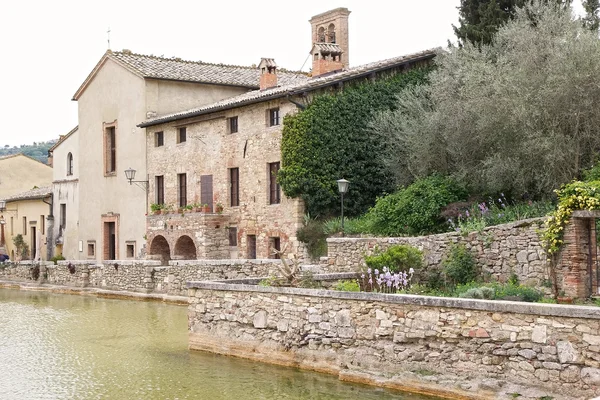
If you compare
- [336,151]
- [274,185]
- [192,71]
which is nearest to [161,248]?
[274,185]

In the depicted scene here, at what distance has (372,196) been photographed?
2498cm

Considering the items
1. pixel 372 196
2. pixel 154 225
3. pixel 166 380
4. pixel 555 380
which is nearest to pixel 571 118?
pixel 372 196

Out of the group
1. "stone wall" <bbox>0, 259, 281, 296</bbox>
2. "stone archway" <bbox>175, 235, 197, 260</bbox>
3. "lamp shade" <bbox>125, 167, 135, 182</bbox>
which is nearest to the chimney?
"stone archway" <bbox>175, 235, 197, 260</bbox>

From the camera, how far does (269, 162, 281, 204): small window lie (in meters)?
25.2

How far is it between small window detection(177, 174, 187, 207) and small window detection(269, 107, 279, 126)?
215 inches

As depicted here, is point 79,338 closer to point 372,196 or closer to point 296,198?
point 296,198

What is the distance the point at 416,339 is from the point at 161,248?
67.2 feet

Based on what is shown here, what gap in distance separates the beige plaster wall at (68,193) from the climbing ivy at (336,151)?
54.9 feet

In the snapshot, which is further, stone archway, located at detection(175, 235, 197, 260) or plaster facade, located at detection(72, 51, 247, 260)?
plaster facade, located at detection(72, 51, 247, 260)

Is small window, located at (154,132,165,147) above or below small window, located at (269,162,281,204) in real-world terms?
above

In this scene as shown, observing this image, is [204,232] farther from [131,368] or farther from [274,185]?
[131,368]

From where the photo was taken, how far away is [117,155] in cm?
3356

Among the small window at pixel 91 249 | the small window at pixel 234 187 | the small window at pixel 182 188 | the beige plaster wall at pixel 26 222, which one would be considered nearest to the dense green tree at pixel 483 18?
the small window at pixel 234 187

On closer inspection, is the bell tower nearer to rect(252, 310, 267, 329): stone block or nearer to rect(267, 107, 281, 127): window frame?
rect(267, 107, 281, 127): window frame
